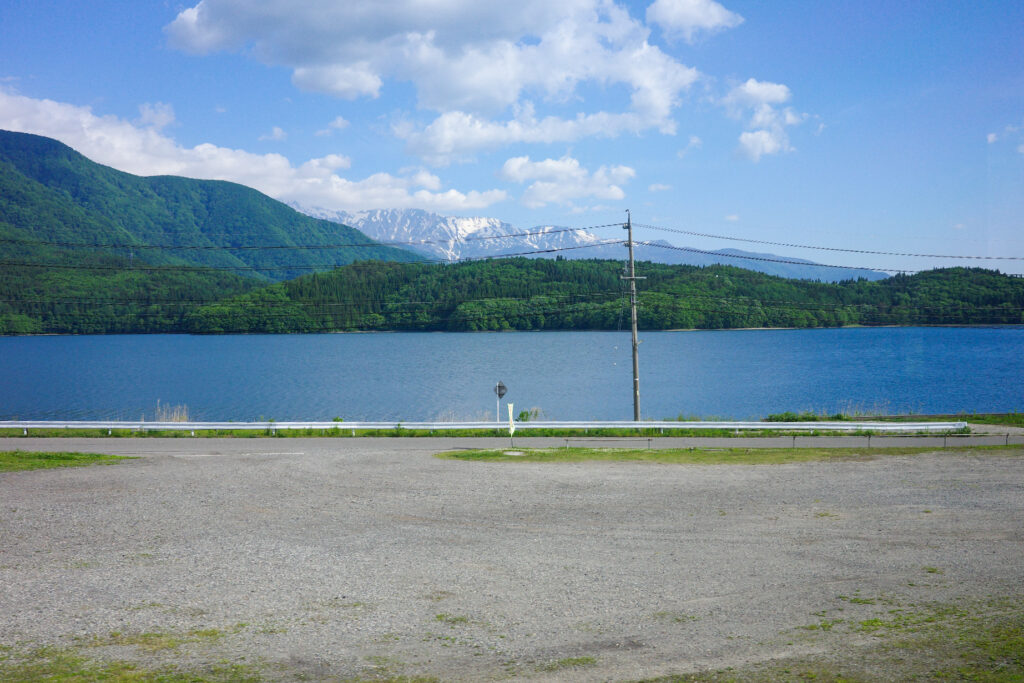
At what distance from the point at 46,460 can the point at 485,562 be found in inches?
709

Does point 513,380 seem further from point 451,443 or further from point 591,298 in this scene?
point 591,298

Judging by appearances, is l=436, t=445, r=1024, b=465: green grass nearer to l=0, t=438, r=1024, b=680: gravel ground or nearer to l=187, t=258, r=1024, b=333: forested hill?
l=0, t=438, r=1024, b=680: gravel ground

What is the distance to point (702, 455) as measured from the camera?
23.8 m

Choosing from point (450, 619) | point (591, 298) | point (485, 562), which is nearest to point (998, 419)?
point (485, 562)

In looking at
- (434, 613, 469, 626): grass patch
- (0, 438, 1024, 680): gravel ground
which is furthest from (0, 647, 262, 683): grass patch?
(434, 613, 469, 626): grass patch

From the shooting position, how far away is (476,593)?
9.72m

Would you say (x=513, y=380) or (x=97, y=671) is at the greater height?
(x=513, y=380)

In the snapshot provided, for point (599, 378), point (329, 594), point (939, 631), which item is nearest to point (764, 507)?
point (939, 631)

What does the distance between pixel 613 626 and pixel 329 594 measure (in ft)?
12.7

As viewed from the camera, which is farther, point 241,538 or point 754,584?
point 241,538

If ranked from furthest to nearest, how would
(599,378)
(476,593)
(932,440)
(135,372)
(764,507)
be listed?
(135,372) → (599,378) → (932,440) → (764,507) → (476,593)

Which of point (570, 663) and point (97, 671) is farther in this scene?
point (570, 663)

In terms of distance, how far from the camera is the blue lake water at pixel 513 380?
50719mm

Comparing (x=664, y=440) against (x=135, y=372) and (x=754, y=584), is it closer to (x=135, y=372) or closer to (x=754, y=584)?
(x=754, y=584)
